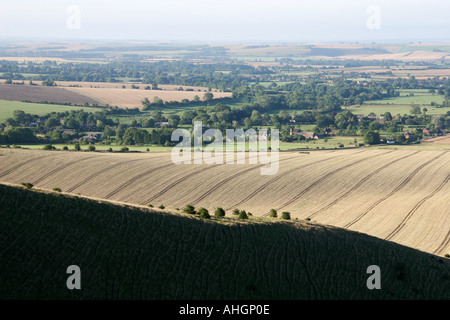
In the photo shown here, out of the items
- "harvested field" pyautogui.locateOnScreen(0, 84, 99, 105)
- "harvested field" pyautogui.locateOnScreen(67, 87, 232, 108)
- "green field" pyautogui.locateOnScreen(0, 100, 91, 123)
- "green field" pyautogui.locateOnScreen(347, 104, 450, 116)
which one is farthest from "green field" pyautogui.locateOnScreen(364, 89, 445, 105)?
"green field" pyautogui.locateOnScreen(0, 100, 91, 123)

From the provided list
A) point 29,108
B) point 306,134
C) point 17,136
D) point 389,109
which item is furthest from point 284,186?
point 389,109

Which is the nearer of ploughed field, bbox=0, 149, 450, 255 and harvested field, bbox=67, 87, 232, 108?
ploughed field, bbox=0, 149, 450, 255

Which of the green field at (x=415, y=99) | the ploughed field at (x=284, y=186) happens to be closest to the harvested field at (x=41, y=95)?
the ploughed field at (x=284, y=186)

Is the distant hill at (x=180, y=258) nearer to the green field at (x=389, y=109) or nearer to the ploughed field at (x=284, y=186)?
the ploughed field at (x=284, y=186)

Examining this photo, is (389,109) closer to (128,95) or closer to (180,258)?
(128,95)

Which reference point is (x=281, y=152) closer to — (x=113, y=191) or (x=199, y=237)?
(x=113, y=191)

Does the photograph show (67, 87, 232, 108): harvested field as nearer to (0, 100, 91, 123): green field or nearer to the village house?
(0, 100, 91, 123): green field
